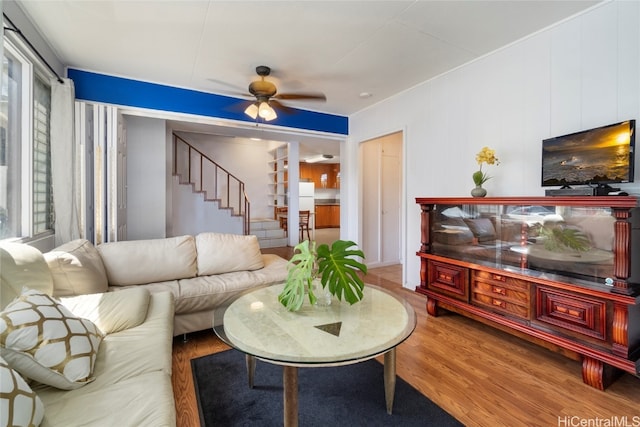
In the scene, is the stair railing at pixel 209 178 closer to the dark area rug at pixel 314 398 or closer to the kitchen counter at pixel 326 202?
the kitchen counter at pixel 326 202

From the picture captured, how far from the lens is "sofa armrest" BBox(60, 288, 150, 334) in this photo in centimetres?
167

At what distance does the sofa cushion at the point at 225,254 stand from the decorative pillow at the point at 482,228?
2.10 meters

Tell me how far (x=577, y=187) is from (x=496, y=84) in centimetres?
124

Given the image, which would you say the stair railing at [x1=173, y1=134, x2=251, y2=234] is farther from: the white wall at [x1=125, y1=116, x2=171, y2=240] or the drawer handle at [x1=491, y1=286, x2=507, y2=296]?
the drawer handle at [x1=491, y1=286, x2=507, y2=296]

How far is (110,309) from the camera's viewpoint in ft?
5.68

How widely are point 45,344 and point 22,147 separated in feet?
6.63

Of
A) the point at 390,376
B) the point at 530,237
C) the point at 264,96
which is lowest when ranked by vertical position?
the point at 390,376

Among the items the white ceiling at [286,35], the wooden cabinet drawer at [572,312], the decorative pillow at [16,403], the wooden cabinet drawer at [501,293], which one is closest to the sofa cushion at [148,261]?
the decorative pillow at [16,403]

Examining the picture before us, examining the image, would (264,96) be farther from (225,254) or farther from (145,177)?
(145,177)

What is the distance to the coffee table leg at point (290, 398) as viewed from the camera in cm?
130

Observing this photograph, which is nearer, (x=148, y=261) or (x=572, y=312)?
(x=572, y=312)

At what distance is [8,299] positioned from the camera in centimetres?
139

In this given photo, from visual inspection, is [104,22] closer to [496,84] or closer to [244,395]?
[244,395]

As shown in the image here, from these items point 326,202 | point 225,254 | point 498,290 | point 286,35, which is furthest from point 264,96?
point 326,202
